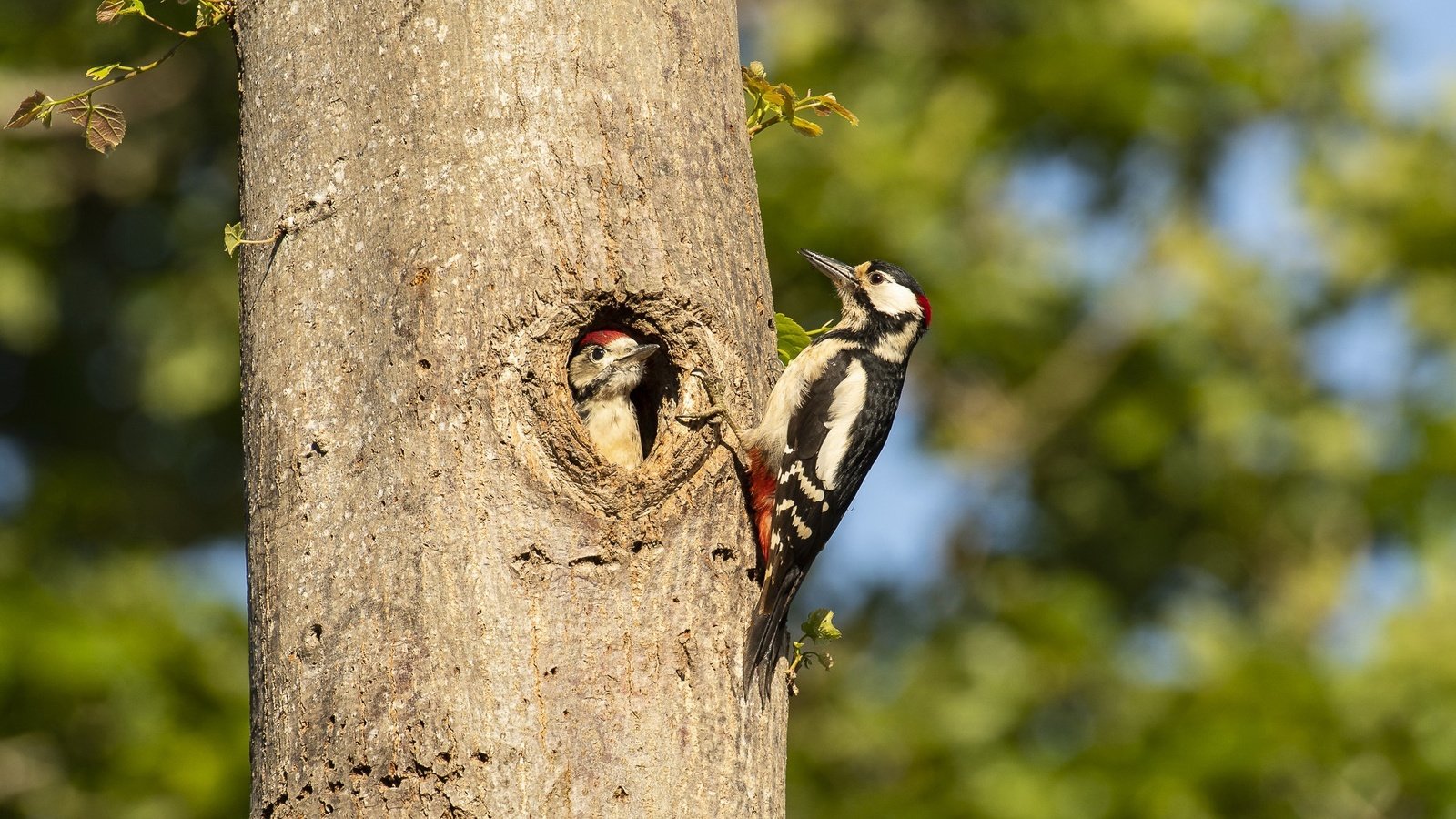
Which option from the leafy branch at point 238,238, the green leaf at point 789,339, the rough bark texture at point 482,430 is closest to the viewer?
the rough bark texture at point 482,430

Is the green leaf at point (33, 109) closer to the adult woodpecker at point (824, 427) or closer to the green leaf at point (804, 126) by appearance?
the adult woodpecker at point (824, 427)

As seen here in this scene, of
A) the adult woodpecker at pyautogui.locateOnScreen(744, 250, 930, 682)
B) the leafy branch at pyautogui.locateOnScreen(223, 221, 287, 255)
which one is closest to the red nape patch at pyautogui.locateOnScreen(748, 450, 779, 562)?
the adult woodpecker at pyautogui.locateOnScreen(744, 250, 930, 682)

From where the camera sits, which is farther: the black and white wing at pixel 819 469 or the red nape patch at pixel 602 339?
the red nape patch at pixel 602 339

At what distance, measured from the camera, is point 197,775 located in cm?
663

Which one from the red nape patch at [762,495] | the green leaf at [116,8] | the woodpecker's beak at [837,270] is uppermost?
the woodpecker's beak at [837,270]

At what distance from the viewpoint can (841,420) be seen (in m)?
4.46

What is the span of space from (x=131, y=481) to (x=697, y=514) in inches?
306

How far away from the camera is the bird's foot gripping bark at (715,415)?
3236 mm

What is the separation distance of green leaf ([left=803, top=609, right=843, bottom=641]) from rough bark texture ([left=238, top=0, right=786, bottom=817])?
421 mm

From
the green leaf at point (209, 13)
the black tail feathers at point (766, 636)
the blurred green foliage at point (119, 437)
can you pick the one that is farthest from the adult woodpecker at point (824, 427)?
the blurred green foliage at point (119, 437)

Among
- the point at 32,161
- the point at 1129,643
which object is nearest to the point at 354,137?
the point at 32,161

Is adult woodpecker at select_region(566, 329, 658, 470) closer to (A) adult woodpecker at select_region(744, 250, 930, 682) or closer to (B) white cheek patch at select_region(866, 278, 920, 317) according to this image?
(A) adult woodpecker at select_region(744, 250, 930, 682)

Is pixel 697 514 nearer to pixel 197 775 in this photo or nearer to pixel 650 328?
pixel 650 328

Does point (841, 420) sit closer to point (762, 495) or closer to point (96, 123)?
point (762, 495)
